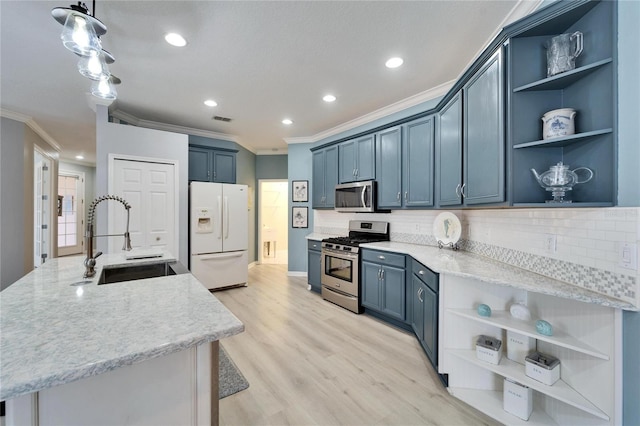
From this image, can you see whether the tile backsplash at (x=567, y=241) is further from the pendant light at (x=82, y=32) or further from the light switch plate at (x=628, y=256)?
the pendant light at (x=82, y=32)

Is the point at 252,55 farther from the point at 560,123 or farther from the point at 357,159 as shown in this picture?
the point at 560,123

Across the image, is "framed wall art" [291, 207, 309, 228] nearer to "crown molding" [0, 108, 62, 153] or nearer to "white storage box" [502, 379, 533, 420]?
"white storage box" [502, 379, 533, 420]

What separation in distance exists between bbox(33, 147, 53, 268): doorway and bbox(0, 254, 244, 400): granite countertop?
5506 mm

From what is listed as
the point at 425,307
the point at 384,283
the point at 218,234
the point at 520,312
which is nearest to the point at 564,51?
the point at 520,312

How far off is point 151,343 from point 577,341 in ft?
6.79

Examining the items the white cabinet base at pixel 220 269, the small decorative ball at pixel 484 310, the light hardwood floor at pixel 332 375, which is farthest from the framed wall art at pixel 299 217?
the small decorative ball at pixel 484 310

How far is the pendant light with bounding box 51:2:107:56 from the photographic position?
141 centimetres

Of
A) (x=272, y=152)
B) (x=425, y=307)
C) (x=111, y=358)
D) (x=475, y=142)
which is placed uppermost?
(x=272, y=152)

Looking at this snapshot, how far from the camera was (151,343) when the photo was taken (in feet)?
2.74

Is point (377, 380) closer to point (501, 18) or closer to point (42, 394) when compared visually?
point (42, 394)

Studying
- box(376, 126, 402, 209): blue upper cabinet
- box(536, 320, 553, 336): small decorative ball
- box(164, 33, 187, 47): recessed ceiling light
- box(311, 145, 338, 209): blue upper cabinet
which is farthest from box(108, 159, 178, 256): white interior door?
box(536, 320, 553, 336): small decorative ball

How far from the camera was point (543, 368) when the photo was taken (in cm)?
158

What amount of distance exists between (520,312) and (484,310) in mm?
205

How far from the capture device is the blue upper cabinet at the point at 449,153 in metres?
2.45
